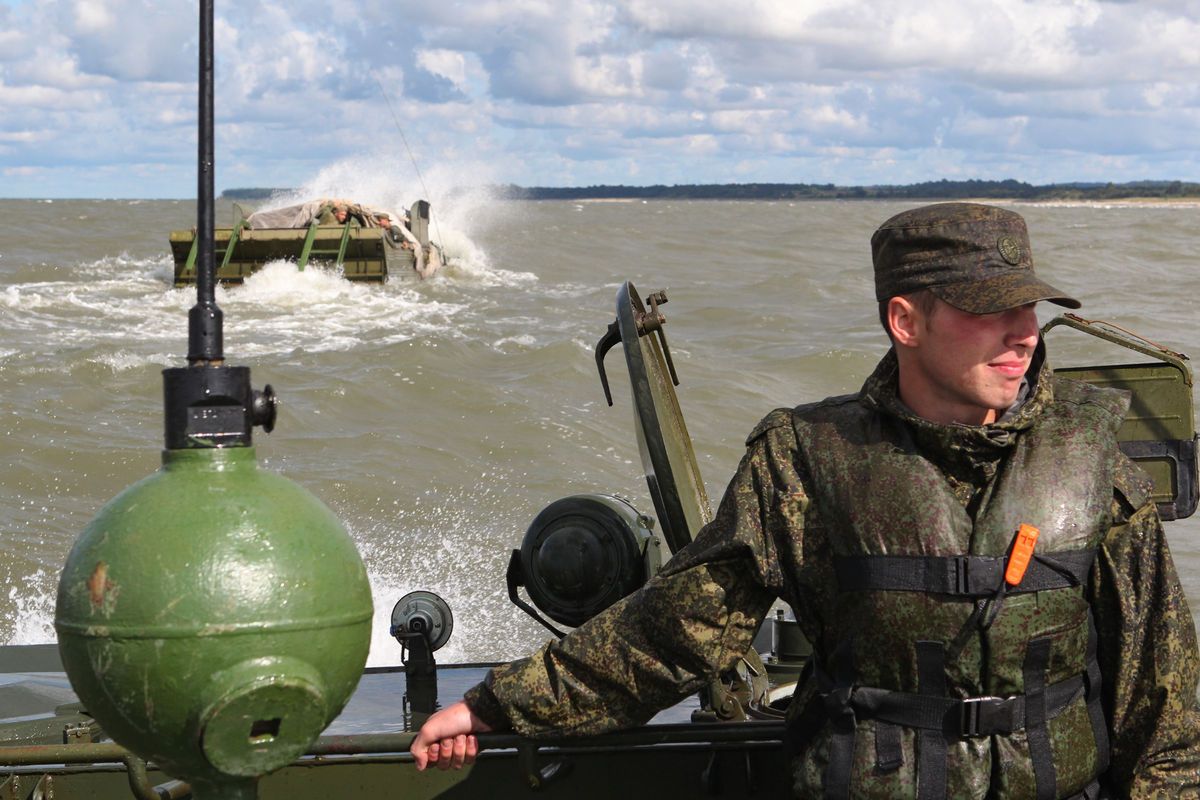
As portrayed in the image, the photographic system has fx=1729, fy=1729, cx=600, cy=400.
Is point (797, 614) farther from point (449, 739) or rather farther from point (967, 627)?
point (449, 739)

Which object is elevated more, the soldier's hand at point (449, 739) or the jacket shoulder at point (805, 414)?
the jacket shoulder at point (805, 414)

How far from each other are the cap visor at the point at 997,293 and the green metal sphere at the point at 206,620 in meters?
1.04

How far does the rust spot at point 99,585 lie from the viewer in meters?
2.06

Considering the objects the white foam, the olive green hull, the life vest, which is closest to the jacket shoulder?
the life vest

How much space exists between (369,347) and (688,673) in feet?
56.8

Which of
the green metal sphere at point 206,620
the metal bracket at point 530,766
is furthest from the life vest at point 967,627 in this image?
the green metal sphere at point 206,620

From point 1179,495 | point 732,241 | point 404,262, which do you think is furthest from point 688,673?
point 732,241

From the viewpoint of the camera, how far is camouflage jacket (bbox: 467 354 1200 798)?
2.61 m

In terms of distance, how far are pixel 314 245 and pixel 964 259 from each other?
25809 millimetres

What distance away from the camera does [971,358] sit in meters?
2.63

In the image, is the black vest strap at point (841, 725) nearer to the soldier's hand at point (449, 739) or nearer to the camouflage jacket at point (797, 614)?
the camouflage jacket at point (797, 614)

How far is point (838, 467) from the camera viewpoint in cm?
268

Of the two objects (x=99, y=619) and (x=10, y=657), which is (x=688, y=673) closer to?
(x=99, y=619)

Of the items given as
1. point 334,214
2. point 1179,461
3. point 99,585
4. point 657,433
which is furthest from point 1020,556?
point 334,214
